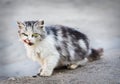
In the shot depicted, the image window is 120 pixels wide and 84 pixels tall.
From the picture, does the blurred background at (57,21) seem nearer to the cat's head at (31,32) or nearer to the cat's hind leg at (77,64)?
the cat's hind leg at (77,64)

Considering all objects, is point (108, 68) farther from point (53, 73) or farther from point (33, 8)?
point (33, 8)

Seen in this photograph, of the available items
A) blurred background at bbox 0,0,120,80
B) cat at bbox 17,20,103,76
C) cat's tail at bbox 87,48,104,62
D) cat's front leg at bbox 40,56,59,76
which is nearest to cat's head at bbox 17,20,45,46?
cat at bbox 17,20,103,76

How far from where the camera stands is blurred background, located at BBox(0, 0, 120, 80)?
1837 mm

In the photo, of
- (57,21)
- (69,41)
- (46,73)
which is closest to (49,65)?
(46,73)

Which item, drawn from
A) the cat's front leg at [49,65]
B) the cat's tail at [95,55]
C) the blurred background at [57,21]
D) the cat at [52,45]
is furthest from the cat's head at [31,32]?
the cat's tail at [95,55]

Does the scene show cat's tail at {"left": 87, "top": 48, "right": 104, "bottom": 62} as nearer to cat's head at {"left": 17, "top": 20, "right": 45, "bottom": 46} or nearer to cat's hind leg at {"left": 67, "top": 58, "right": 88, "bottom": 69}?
cat's hind leg at {"left": 67, "top": 58, "right": 88, "bottom": 69}

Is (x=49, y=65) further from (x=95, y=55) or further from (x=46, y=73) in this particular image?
(x=95, y=55)

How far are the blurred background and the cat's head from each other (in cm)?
24

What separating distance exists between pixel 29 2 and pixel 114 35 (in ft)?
1.98

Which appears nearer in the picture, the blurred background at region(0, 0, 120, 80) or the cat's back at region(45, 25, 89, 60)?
the cat's back at region(45, 25, 89, 60)

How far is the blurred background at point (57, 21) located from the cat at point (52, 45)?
14cm

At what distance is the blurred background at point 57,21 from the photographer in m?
1.84

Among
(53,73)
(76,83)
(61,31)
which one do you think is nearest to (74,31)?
(61,31)

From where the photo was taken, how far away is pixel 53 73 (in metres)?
1.70
